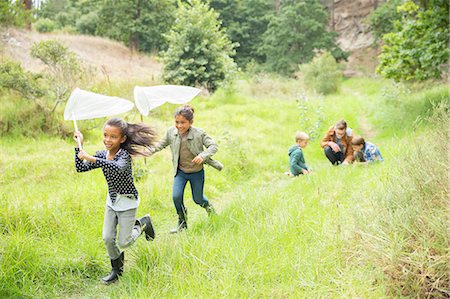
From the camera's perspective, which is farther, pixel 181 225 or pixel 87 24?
pixel 87 24

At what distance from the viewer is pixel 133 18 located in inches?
972

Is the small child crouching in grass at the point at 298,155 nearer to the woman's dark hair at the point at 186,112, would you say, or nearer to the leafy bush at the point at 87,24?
the woman's dark hair at the point at 186,112

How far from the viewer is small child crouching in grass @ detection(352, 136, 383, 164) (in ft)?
22.1

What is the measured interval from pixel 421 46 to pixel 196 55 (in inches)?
352

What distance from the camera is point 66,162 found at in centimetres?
697

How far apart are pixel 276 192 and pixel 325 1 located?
33863mm

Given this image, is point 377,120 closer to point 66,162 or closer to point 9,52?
point 66,162

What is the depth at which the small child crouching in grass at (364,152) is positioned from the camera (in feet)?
22.1

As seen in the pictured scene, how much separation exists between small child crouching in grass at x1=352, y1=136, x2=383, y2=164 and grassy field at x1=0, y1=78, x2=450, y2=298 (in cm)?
53

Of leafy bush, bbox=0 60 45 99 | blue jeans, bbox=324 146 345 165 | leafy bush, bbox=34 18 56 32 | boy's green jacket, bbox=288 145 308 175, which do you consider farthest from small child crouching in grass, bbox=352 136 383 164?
leafy bush, bbox=34 18 56 32

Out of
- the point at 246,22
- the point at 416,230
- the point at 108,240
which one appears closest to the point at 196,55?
the point at 108,240

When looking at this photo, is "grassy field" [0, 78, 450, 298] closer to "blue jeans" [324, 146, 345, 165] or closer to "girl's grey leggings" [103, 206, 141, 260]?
→ "girl's grey leggings" [103, 206, 141, 260]

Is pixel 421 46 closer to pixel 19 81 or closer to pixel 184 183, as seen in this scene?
pixel 184 183

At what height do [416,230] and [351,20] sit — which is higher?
[416,230]
